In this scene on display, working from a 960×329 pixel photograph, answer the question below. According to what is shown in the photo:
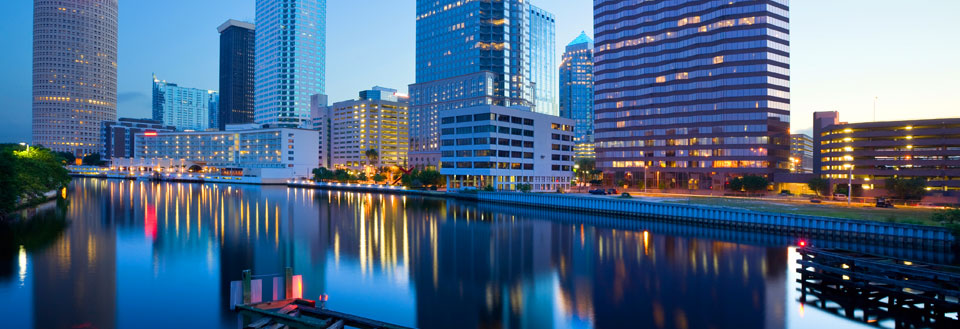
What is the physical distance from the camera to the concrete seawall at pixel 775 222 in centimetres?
4719

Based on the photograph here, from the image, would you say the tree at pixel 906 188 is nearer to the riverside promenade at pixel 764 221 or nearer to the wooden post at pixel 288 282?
the riverside promenade at pixel 764 221

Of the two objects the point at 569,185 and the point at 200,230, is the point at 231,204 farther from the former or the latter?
the point at 569,185

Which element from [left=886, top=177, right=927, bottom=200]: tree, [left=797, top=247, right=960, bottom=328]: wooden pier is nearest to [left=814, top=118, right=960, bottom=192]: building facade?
[left=886, top=177, right=927, bottom=200]: tree

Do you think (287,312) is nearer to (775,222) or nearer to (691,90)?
(775,222)

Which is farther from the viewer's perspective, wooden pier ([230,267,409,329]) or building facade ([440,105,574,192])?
building facade ([440,105,574,192])

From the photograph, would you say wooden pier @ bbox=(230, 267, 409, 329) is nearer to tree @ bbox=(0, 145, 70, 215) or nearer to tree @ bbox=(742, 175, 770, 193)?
tree @ bbox=(0, 145, 70, 215)

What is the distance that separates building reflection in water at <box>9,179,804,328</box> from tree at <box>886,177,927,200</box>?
55919 millimetres

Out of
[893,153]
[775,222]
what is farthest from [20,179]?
[893,153]

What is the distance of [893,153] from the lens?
10819 cm

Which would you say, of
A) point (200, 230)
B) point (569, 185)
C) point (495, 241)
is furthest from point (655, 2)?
point (200, 230)

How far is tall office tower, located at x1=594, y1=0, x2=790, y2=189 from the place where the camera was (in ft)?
416

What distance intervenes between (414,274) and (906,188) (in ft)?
293

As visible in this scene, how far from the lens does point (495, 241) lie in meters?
49.7

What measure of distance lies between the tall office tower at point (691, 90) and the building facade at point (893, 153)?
11849mm
